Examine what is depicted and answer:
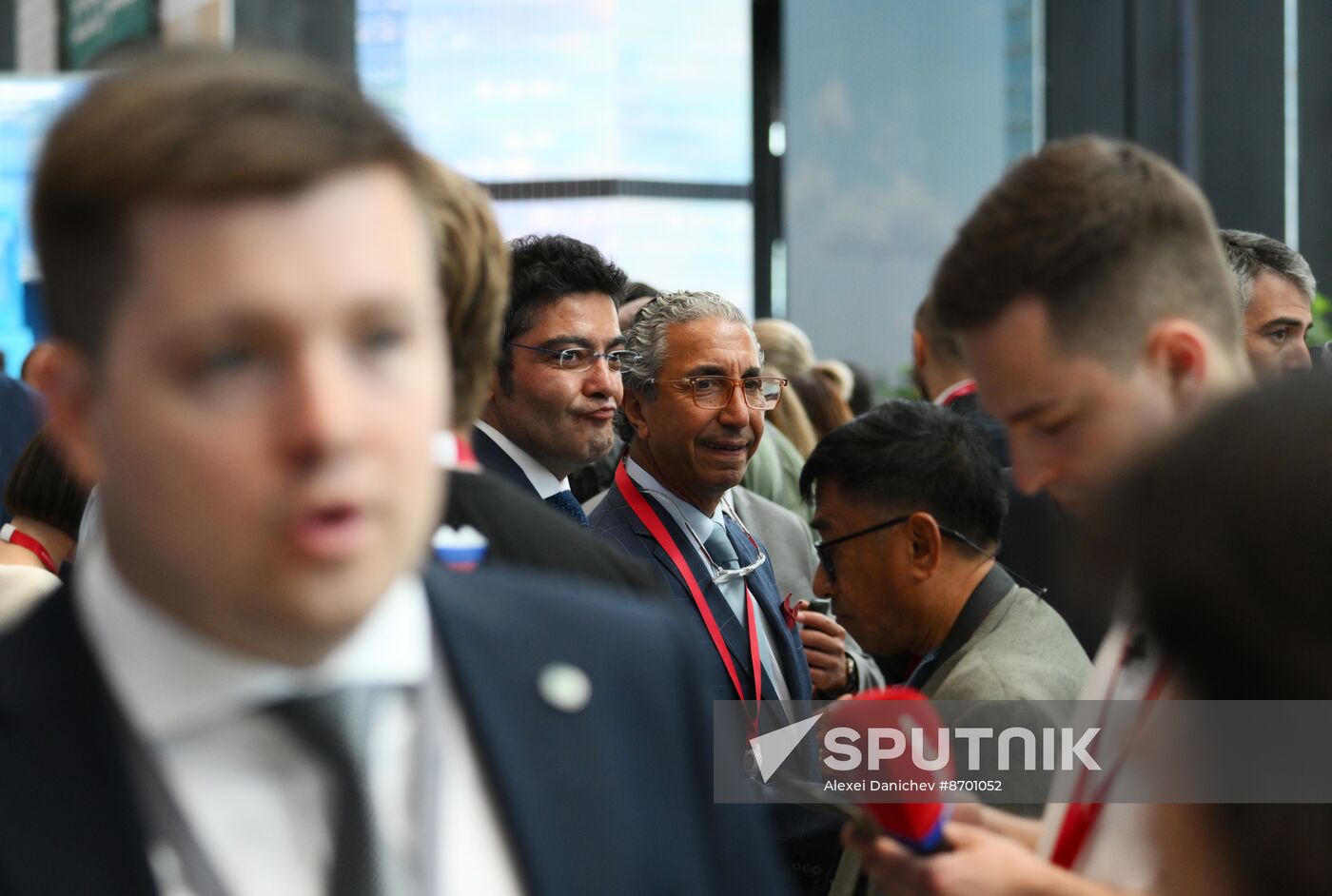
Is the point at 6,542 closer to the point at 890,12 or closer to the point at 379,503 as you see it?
the point at 379,503

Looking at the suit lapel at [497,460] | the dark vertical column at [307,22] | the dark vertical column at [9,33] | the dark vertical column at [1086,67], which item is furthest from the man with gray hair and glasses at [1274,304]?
the dark vertical column at [9,33]

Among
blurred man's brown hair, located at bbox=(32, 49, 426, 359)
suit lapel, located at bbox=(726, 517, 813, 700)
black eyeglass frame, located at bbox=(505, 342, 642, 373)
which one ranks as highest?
blurred man's brown hair, located at bbox=(32, 49, 426, 359)

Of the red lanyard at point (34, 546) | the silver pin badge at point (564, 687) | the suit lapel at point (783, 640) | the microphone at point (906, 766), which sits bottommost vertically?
the suit lapel at point (783, 640)

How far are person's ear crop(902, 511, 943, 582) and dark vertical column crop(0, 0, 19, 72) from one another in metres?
9.51

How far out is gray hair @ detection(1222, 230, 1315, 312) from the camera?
3.54 meters

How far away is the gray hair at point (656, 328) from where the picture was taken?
3.66 meters

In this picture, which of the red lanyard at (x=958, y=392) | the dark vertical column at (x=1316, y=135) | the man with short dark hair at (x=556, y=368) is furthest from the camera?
the dark vertical column at (x=1316, y=135)

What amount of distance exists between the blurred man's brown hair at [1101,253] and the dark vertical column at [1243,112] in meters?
5.34

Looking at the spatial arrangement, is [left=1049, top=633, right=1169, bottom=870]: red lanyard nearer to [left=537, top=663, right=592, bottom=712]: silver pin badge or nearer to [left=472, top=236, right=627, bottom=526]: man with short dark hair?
[left=537, top=663, right=592, bottom=712]: silver pin badge

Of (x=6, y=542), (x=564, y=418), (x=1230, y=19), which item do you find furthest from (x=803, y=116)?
(x=6, y=542)

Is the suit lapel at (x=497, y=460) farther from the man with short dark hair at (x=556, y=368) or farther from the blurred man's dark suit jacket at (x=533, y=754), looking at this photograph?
the blurred man's dark suit jacket at (x=533, y=754)

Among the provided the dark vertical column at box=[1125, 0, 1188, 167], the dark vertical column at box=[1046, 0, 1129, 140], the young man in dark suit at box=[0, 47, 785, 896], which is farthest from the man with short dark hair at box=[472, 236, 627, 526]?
the dark vertical column at box=[1046, 0, 1129, 140]

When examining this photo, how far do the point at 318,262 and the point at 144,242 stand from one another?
4.2 inches

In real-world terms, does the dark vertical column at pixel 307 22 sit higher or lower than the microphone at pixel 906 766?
higher
